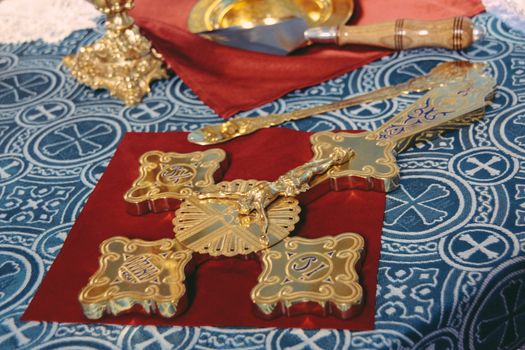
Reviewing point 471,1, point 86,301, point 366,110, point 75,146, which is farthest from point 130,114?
point 471,1

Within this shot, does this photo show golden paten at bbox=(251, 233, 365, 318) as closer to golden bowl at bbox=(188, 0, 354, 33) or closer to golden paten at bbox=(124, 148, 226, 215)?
golden paten at bbox=(124, 148, 226, 215)

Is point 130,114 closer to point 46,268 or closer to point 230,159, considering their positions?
point 230,159

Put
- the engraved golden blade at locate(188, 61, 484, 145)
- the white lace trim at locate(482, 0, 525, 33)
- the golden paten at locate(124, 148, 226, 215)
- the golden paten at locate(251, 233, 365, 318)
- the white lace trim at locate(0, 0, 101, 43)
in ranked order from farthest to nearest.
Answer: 1. the white lace trim at locate(0, 0, 101, 43)
2. the white lace trim at locate(482, 0, 525, 33)
3. the engraved golden blade at locate(188, 61, 484, 145)
4. the golden paten at locate(124, 148, 226, 215)
5. the golden paten at locate(251, 233, 365, 318)

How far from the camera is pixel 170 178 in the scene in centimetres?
90

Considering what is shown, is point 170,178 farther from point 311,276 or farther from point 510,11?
point 510,11

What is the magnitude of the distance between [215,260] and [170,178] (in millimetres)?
145

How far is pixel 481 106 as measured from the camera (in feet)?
3.14

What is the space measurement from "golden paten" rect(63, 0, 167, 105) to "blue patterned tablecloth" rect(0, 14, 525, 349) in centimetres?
2

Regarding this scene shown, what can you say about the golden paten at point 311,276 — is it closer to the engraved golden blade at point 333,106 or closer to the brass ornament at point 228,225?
the brass ornament at point 228,225

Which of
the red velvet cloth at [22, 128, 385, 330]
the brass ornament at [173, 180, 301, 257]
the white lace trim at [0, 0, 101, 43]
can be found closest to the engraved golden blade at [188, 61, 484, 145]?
the red velvet cloth at [22, 128, 385, 330]

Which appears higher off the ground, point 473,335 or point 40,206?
point 40,206

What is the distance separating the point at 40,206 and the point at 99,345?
25cm

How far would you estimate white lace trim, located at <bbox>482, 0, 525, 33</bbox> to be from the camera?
1.19m

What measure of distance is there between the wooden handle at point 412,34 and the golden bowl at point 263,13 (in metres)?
0.06
